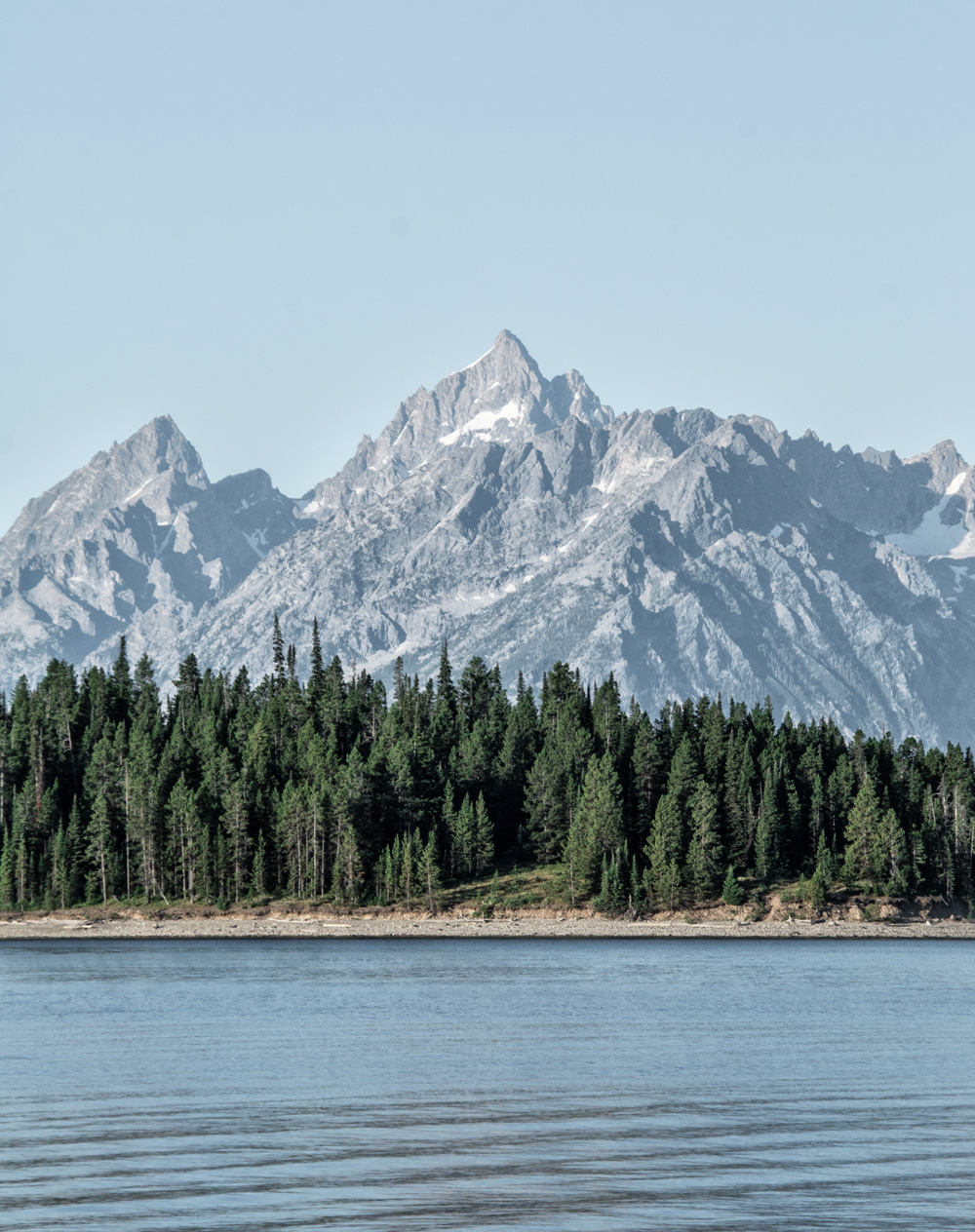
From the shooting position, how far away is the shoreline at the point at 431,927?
160 meters

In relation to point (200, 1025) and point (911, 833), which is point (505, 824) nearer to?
point (911, 833)

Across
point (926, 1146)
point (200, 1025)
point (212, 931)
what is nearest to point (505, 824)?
point (212, 931)

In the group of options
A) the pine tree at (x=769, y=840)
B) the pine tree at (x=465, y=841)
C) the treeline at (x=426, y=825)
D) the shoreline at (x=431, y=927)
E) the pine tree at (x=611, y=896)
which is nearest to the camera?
the shoreline at (x=431, y=927)

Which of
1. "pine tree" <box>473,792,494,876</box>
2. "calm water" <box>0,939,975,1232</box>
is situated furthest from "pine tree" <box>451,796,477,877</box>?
"calm water" <box>0,939,975,1232</box>

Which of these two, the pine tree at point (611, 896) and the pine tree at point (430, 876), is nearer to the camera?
the pine tree at point (611, 896)

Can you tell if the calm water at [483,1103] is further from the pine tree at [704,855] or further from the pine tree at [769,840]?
the pine tree at [769,840]

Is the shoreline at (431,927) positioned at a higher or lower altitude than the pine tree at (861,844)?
lower

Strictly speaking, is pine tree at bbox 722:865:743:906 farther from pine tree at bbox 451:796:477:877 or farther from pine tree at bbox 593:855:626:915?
pine tree at bbox 451:796:477:877

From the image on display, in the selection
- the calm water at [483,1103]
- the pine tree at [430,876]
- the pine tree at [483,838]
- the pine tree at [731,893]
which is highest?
the pine tree at [483,838]

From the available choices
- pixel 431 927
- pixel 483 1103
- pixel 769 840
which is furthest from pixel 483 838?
pixel 483 1103

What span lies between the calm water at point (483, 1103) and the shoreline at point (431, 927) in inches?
2051

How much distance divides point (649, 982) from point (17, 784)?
11898cm

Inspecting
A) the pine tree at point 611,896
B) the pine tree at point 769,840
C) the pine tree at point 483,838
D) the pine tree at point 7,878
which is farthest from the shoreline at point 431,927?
the pine tree at point 483,838

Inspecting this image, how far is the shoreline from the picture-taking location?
160m
